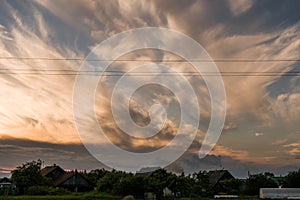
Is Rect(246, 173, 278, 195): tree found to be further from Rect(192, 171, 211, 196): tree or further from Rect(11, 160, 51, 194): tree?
Rect(11, 160, 51, 194): tree

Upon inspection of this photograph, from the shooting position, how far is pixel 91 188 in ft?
225

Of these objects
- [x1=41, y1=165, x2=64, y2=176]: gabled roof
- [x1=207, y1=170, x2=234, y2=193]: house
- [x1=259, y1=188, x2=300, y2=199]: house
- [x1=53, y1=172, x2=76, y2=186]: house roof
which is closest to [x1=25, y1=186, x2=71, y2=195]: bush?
[x1=53, y1=172, x2=76, y2=186]: house roof

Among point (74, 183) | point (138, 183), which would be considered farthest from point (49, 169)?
point (138, 183)

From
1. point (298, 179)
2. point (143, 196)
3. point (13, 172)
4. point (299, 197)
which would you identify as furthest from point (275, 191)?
point (13, 172)

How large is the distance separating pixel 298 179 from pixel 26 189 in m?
49.0

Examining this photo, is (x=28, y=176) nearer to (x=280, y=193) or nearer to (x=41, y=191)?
(x=41, y=191)

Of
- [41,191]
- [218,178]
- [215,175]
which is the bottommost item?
[41,191]

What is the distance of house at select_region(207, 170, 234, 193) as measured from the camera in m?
85.8

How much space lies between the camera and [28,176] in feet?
196

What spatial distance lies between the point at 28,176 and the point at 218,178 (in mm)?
47980

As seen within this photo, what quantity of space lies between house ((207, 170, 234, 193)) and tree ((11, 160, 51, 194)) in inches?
1577

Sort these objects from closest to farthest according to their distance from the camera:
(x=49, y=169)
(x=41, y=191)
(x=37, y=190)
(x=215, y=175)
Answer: (x=41, y=191), (x=37, y=190), (x=49, y=169), (x=215, y=175)

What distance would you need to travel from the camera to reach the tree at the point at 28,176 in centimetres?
5928

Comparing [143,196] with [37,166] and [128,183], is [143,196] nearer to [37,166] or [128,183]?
[128,183]
